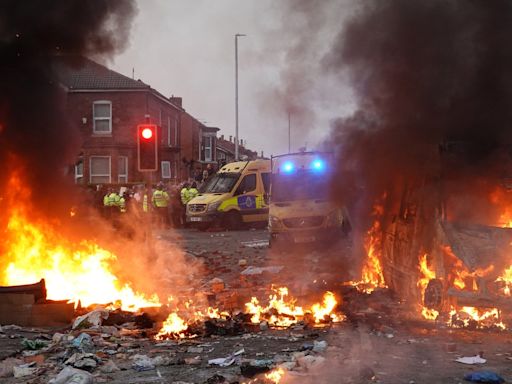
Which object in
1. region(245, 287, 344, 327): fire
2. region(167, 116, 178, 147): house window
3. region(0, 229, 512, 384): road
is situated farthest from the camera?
region(167, 116, 178, 147): house window

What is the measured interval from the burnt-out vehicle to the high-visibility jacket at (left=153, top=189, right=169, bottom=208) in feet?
44.8

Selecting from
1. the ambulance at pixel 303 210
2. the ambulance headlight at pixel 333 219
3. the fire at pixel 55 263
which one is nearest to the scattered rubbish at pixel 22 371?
the fire at pixel 55 263

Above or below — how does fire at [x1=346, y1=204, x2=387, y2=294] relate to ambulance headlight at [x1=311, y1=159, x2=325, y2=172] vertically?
below

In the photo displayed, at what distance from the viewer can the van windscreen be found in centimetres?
1997

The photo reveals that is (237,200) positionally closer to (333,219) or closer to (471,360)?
(333,219)

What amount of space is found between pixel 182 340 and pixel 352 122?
5.23 metres

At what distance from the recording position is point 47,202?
1019 cm

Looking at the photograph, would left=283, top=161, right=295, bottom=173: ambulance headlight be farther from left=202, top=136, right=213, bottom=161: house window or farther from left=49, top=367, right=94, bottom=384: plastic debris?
left=202, top=136, right=213, bottom=161: house window

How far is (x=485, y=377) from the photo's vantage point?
195 inches

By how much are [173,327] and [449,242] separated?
372 centimetres

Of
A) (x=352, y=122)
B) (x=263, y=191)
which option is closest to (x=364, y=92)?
(x=352, y=122)

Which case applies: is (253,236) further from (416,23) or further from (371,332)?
(371,332)

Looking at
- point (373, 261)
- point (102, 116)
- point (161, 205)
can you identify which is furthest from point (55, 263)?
point (102, 116)

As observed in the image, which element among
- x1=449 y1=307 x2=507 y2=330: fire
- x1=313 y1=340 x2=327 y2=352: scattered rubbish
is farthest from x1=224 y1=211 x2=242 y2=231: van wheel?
x1=313 y1=340 x2=327 y2=352: scattered rubbish
